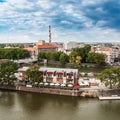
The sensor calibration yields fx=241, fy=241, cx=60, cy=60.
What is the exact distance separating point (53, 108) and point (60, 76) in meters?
6.32

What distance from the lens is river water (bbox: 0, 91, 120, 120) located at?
738 inches

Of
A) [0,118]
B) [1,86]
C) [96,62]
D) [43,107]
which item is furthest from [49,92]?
[96,62]

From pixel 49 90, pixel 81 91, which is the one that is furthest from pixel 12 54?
pixel 81 91

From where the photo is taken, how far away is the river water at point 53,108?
18.7 m

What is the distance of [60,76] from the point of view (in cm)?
2683

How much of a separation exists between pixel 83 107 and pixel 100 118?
287cm

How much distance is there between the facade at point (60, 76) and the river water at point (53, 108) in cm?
281

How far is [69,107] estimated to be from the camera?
21266mm

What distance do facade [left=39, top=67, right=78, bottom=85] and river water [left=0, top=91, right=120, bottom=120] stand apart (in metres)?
2.81

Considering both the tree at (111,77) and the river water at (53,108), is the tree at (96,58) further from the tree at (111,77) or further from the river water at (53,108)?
the river water at (53,108)

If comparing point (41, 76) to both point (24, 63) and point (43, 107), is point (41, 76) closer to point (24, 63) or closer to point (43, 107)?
point (43, 107)

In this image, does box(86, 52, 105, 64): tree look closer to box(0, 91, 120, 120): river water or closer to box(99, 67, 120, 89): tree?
box(99, 67, 120, 89): tree


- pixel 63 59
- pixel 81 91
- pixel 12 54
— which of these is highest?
pixel 12 54

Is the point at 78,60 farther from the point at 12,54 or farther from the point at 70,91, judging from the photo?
the point at 70,91
